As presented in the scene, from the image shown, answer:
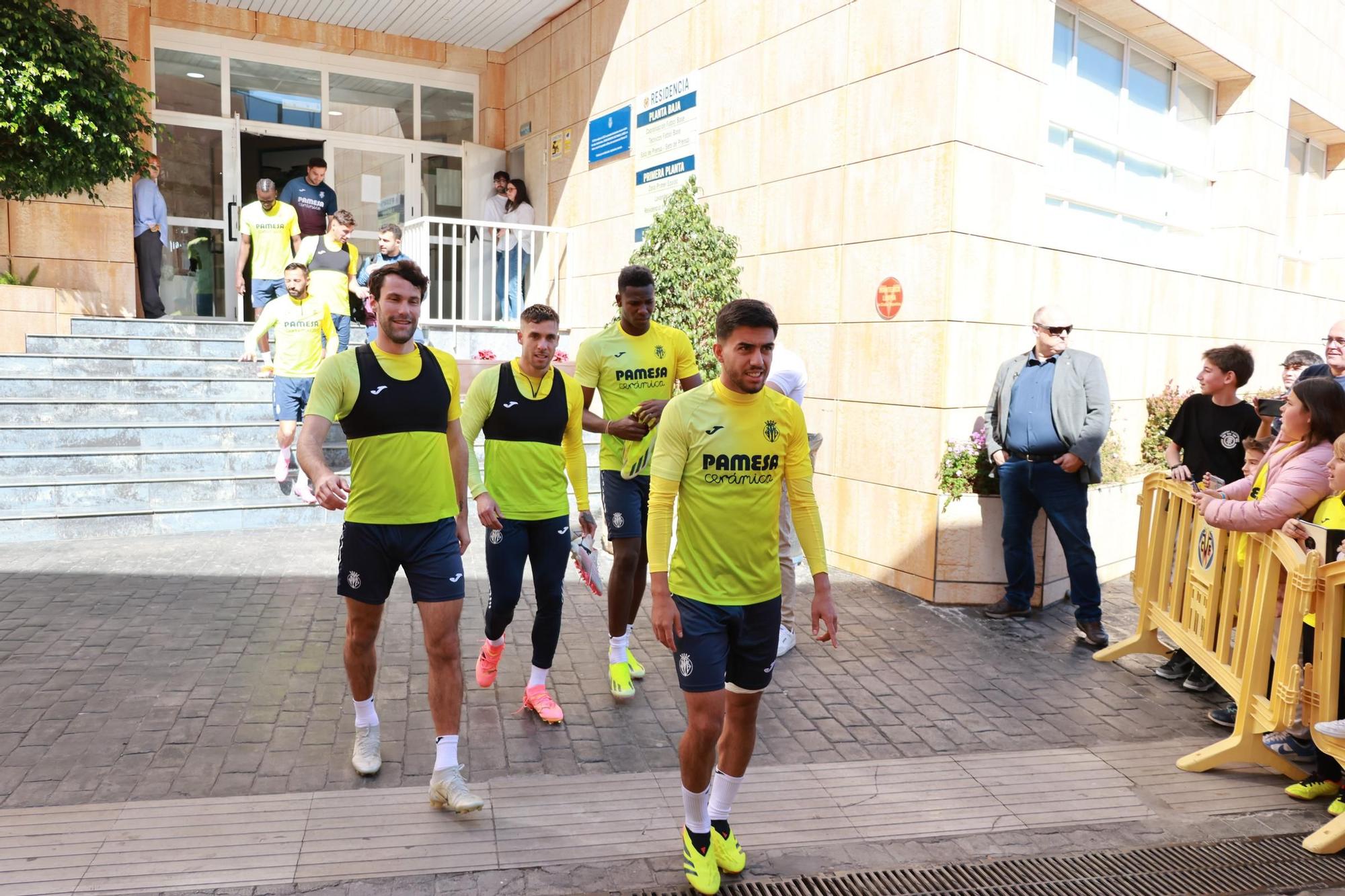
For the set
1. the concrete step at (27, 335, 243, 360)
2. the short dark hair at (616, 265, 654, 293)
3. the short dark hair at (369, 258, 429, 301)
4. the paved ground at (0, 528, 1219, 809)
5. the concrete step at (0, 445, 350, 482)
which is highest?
the short dark hair at (616, 265, 654, 293)

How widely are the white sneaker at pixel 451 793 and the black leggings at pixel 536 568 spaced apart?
964 millimetres

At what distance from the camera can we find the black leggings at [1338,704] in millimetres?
4293

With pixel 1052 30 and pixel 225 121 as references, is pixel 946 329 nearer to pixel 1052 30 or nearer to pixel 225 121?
pixel 1052 30

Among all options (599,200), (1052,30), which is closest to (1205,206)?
(1052,30)

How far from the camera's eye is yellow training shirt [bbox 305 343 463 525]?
3.91m

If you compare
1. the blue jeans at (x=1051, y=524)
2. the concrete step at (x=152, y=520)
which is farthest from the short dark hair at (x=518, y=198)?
the blue jeans at (x=1051, y=524)

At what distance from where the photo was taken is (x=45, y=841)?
3621mm

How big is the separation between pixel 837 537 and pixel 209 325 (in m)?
7.67

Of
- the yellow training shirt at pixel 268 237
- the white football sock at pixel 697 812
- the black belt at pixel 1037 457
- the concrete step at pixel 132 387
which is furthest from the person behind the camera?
the yellow training shirt at pixel 268 237

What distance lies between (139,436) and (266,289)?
248 cm

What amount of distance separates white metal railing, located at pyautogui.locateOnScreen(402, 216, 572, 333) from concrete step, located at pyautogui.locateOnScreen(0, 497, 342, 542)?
3977mm

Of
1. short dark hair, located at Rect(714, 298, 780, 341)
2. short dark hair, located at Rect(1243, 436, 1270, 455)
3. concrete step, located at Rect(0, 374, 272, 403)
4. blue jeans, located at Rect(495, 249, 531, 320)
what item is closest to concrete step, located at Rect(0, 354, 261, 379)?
concrete step, located at Rect(0, 374, 272, 403)

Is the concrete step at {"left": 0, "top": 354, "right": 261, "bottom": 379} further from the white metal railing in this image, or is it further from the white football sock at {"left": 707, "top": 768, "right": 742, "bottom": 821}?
→ the white football sock at {"left": 707, "top": 768, "right": 742, "bottom": 821}

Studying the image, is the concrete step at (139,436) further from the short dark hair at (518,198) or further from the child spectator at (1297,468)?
the child spectator at (1297,468)
